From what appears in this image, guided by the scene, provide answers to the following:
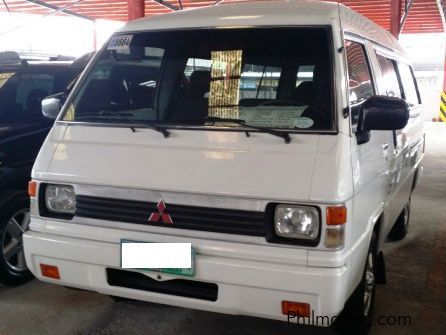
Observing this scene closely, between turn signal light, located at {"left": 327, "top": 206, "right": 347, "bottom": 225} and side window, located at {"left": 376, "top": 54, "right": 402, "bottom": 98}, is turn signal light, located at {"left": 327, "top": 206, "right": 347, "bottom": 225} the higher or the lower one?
the lower one

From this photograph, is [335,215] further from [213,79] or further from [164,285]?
[213,79]

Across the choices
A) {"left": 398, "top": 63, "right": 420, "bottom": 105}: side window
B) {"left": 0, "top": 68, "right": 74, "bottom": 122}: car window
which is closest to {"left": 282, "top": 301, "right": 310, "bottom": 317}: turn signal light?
{"left": 398, "top": 63, "right": 420, "bottom": 105}: side window

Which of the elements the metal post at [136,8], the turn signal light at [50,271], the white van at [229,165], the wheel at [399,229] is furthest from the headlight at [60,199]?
the metal post at [136,8]

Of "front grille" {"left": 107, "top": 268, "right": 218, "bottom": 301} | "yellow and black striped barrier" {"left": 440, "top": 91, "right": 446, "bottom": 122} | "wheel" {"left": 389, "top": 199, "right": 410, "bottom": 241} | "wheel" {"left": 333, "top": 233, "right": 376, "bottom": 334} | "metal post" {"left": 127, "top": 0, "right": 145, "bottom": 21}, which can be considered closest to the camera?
"front grille" {"left": 107, "top": 268, "right": 218, "bottom": 301}

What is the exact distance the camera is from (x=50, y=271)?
273 cm

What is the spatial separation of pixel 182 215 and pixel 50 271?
866 millimetres

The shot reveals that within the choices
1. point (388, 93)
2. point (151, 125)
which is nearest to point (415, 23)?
point (388, 93)

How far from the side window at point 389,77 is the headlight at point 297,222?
5.14 feet

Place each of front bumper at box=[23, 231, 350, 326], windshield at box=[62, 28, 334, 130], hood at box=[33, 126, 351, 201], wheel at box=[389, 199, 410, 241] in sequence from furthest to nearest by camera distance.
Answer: wheel at box=[389, 199, 410, 241]
windshield at box=[62, 28, 334, 130]
hood at box=[33, 126, 351, 201]
front bumper at box=[23, 231, 350, 326]

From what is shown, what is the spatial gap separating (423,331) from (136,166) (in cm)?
212

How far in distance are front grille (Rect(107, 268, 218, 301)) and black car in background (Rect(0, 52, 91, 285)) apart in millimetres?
1492

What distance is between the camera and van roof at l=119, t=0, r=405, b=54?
277 cm

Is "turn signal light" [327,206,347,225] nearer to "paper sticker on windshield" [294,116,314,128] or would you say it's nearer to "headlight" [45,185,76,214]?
"paper sticker on windshield" [294,116,314,128]

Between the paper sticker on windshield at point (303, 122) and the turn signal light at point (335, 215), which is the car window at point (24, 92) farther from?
the turn signal light at point (335, 215)
